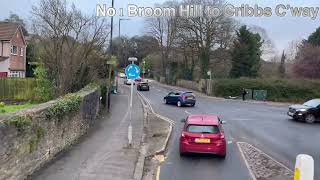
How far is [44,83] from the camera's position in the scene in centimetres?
3297

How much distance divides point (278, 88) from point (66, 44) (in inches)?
1262

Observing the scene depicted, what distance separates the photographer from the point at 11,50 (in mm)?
55250

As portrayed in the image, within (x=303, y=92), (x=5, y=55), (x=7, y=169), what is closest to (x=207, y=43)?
(x=303, y=92)

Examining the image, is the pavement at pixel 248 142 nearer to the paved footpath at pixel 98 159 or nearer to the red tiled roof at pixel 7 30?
the paved footpath at pixel 98 159

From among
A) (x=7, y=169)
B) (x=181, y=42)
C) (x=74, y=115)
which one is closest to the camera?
(x=7, y=169)

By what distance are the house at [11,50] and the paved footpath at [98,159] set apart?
35147 mm

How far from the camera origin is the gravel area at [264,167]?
1370cm

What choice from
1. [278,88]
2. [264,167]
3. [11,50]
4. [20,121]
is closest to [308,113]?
[264,167]

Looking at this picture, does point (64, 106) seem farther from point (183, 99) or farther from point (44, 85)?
point (183, 99)

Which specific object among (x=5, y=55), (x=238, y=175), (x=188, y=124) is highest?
(x=5, y=55)

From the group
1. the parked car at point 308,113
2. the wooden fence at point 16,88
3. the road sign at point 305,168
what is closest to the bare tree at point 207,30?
the wooden fence at point 16,88

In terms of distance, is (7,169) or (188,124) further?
(188,124)

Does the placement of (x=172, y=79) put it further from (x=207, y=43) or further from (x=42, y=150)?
(x=42, y=150)

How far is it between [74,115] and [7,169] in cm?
791
